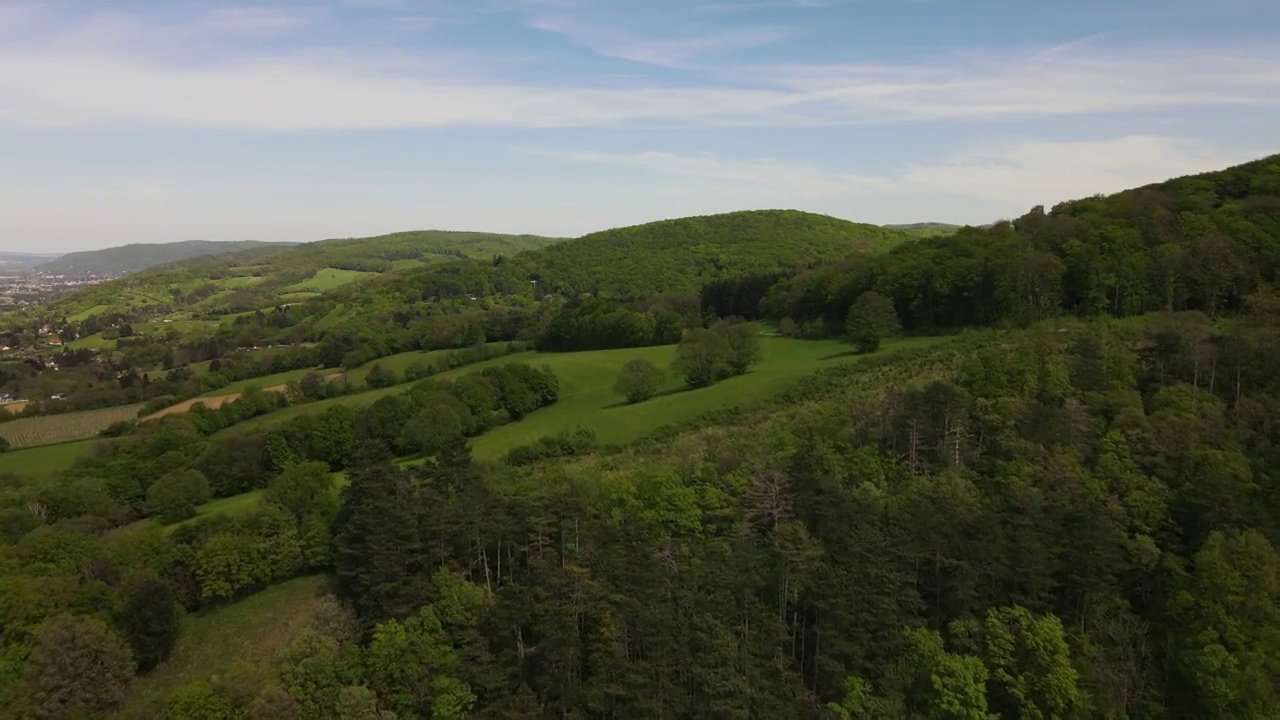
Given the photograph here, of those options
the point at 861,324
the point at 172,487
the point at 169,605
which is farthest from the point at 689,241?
the point at 169,605

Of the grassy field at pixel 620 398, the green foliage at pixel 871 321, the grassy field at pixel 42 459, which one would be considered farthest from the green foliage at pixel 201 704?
the green foliage at pixel 871 321

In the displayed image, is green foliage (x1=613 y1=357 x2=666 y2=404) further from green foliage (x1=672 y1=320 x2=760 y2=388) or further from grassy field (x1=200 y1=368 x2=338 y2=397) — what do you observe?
grassy field (x1=200 y1=368 x2=338 y2=397)

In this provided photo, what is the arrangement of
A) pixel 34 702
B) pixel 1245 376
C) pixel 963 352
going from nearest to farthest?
1. pixel 34 702
2. pixel 1245 376
3. pixel 963 352

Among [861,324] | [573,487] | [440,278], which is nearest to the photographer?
[573,487]

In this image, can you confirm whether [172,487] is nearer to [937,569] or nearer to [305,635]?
[305,635]

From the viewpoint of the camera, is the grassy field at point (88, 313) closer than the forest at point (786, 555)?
No

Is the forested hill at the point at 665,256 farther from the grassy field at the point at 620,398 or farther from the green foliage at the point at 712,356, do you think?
the green foliage at the point at 712,356
